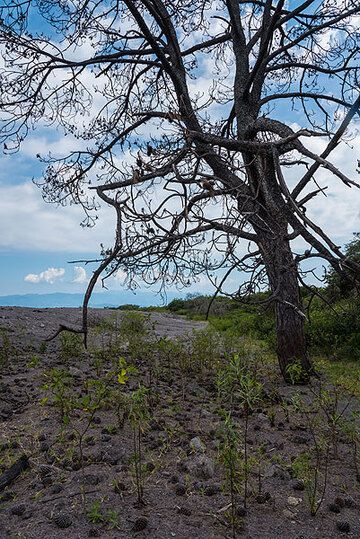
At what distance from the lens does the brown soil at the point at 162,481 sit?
2.89 m

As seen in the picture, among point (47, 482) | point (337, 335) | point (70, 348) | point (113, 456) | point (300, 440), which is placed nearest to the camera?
point (47, 482)

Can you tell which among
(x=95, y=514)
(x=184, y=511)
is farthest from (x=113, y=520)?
(x=184, y=511)

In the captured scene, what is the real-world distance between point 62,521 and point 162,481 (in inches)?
30.2

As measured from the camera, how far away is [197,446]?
3930mm

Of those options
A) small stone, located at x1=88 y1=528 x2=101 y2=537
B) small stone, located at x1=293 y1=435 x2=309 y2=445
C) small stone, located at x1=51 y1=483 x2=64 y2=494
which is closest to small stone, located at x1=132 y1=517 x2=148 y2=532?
small stone, located at x1=88 y1=528 x2=101 y2=537

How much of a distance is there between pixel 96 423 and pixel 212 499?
1600mm

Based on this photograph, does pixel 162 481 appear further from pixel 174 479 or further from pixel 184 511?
pixel 184 511

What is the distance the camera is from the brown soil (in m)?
2.89

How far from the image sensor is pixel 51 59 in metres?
7.71

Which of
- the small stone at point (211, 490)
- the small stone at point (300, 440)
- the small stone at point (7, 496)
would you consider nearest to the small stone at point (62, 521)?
the small stone at point (7, 496)

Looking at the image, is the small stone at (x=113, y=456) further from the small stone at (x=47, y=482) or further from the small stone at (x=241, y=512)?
the small stone at (x=241, y=512)

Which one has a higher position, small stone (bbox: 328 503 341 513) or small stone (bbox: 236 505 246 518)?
small stone (bbox: 236 505 246 518)

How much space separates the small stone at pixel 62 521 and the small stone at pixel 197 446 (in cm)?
121

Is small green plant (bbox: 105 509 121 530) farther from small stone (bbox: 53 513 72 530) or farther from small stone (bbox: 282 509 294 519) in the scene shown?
small stone (bbox: 282 509 294 519)
